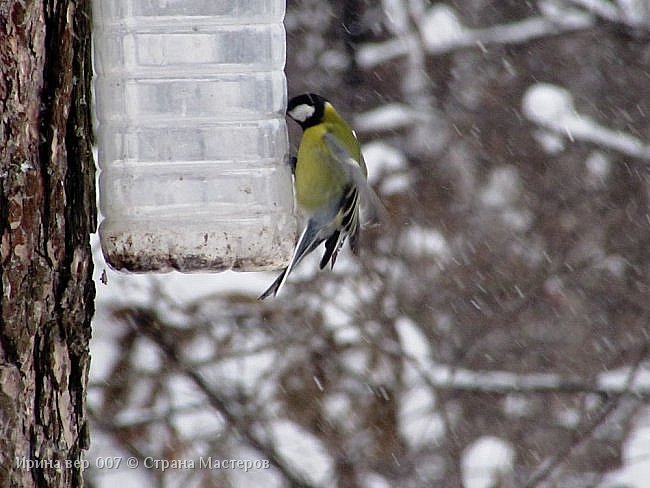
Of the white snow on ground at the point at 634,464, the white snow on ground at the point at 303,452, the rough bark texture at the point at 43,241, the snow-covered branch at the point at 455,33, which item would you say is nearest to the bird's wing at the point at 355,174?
the rough bark texture at the point at 43,241

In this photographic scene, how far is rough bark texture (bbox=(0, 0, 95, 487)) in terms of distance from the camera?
2.23m

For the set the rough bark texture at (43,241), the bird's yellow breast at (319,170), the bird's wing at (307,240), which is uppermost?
the rough bark texture at (43,241)

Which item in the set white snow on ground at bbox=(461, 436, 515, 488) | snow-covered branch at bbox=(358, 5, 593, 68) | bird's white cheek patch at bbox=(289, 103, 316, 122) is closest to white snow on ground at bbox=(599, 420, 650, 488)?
white snow on ground at bbox=(461, 436, 515, 488)

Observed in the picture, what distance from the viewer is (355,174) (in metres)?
2.97

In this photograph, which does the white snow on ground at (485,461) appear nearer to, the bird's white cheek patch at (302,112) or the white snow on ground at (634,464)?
the white snow on ground at (634,464)

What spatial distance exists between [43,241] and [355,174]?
35.9 inches

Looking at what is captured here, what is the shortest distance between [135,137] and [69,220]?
1.32ft

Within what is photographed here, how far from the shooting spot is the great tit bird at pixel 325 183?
2.99m

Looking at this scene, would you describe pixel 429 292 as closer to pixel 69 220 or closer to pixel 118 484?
pixel 118 484

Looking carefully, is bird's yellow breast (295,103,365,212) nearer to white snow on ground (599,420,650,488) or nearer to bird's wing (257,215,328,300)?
bird's wing (257,215,328,300)

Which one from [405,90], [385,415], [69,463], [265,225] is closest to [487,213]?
[405,90]

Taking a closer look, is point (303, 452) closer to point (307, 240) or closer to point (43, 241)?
point (307, 240)

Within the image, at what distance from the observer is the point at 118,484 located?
5.55 metres

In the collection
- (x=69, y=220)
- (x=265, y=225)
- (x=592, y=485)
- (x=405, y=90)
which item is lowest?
(x=592, y=485)
